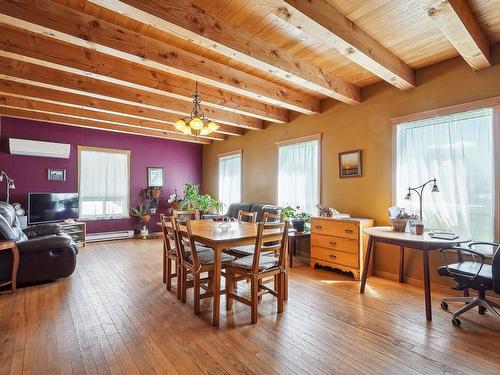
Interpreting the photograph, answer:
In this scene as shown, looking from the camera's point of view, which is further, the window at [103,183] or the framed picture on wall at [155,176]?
the framed picture on wall at [155,176]

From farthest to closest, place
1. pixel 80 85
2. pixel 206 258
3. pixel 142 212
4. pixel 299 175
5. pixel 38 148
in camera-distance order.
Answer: pixel 142 212 → pixel 38 148 → pixel 299 175 → pixel 80 85 → pixel 206 258

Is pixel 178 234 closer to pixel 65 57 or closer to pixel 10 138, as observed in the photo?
pixel 65 57

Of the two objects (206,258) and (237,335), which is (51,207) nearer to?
(206,258)

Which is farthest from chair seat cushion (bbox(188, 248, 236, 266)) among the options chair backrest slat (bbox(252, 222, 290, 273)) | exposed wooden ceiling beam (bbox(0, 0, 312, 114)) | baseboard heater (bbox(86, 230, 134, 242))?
baseboard heater (bbox(86, 230, 134, 242))

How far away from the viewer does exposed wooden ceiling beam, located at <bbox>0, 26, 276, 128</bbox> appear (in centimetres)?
272

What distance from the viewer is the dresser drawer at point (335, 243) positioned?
371cm

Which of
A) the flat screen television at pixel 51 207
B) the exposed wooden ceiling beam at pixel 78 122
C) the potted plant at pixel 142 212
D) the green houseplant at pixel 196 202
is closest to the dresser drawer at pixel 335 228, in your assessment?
the green houseplant at pixel 196 202

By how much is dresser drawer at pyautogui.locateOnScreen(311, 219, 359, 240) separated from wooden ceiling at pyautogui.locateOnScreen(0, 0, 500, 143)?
70.4 inches

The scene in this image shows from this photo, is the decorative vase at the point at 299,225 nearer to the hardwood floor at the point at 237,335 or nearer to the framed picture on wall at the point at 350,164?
the framed picture on wall at the point at 350,164

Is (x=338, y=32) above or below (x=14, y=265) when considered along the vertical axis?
above

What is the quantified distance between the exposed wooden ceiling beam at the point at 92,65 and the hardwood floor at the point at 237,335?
2.49m

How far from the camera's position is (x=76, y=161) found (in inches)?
240

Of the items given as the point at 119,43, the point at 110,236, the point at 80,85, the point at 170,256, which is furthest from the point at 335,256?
the point at 110,236

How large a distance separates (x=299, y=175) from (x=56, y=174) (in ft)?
16.5
